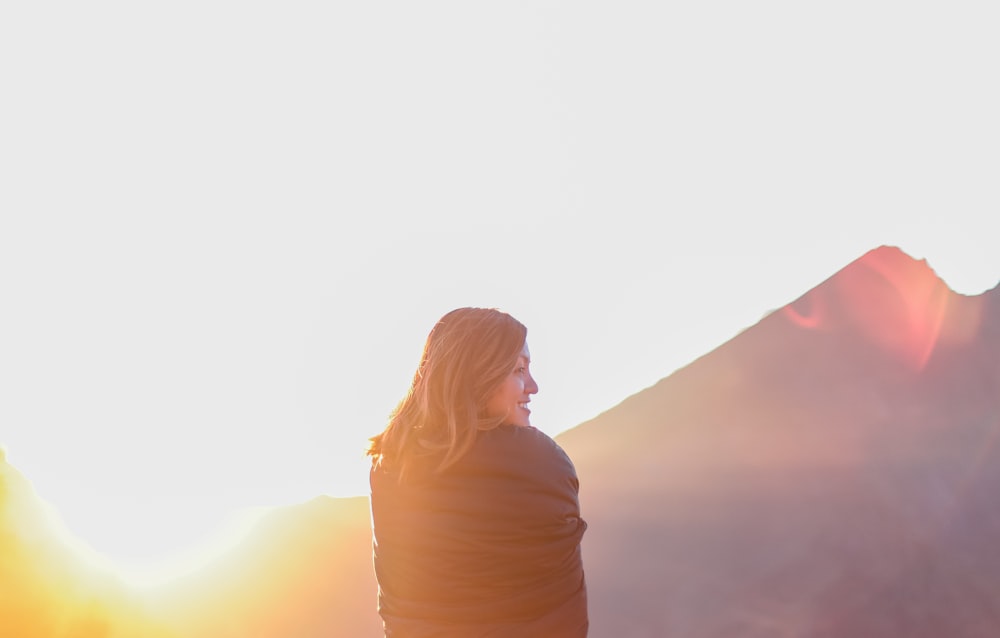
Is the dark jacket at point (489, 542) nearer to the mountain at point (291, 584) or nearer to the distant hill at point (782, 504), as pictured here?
the mountain at point (291, 584)

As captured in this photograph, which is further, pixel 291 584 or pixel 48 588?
pixel 291 584

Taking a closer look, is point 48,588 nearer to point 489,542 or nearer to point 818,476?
point 489,542

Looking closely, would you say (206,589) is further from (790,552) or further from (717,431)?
(717,431)

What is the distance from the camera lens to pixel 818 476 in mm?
14555

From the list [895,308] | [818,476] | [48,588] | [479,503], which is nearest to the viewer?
[479,503]

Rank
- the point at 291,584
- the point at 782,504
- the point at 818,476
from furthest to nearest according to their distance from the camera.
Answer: the point at 818,476 < the point at 782,504 < the point at 291,584

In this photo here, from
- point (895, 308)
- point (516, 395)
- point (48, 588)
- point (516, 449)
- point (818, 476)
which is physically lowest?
point (516, 449)

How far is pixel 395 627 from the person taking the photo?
70.7 inches

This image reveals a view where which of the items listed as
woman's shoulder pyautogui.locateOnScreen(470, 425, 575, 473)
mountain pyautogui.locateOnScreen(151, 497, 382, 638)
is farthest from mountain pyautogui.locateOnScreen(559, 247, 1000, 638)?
woman's shoulder pyautogui.locateOnScreen(470, 425, 575, 473)

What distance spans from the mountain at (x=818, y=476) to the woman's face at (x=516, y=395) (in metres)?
10.6

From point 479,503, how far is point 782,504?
1343 centimetres

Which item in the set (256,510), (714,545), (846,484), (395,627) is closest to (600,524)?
(714,545)

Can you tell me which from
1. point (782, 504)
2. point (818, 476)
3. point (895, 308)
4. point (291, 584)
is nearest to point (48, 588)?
point (291, 584)

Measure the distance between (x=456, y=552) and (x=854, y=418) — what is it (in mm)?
15587
